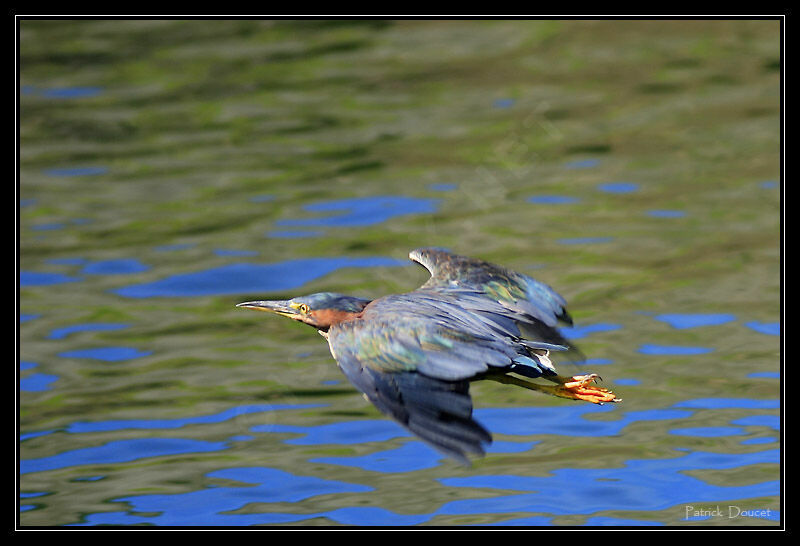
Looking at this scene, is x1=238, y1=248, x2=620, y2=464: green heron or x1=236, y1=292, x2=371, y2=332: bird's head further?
x1=236, y1=292, x2=371, y2=332: bird's head

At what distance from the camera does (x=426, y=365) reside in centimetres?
613

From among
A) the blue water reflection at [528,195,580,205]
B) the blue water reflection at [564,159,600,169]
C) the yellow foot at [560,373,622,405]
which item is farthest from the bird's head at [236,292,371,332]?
the blue water reflection at [564,159,600,169]

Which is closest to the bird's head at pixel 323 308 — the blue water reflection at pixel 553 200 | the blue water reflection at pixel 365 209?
the blue water reflection at pixel 365 209

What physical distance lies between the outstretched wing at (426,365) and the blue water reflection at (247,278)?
4.78m

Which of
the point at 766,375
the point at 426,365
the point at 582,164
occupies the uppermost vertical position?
the point at 582,164

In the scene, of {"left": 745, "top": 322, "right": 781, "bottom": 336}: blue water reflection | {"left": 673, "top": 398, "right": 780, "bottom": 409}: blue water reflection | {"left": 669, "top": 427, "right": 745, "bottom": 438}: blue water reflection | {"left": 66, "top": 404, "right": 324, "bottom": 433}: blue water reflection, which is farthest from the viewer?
{"left": 745, "top": 322, "right": 781, "bottom": 336}: blue water reflection

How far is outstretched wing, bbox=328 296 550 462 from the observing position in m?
5.79

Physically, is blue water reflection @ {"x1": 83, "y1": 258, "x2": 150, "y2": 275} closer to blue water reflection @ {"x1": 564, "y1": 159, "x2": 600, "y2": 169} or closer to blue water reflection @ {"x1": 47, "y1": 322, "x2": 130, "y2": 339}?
blue water reflection @ {"x1": 47, "y1": 322, "x2": 130, "y2": 339}

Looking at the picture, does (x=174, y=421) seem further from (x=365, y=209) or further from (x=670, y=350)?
(x=365, y=209)

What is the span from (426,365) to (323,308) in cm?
114

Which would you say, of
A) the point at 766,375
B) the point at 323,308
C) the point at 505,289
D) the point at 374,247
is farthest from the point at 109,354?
the point at 766,375

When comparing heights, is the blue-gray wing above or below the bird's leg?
below

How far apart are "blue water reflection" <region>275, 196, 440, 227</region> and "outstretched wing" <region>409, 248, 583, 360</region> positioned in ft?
14.5

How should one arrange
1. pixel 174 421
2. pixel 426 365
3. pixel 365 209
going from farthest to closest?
1. pixel 365 209
2. pixel 174 421
3. pixel 426 365
